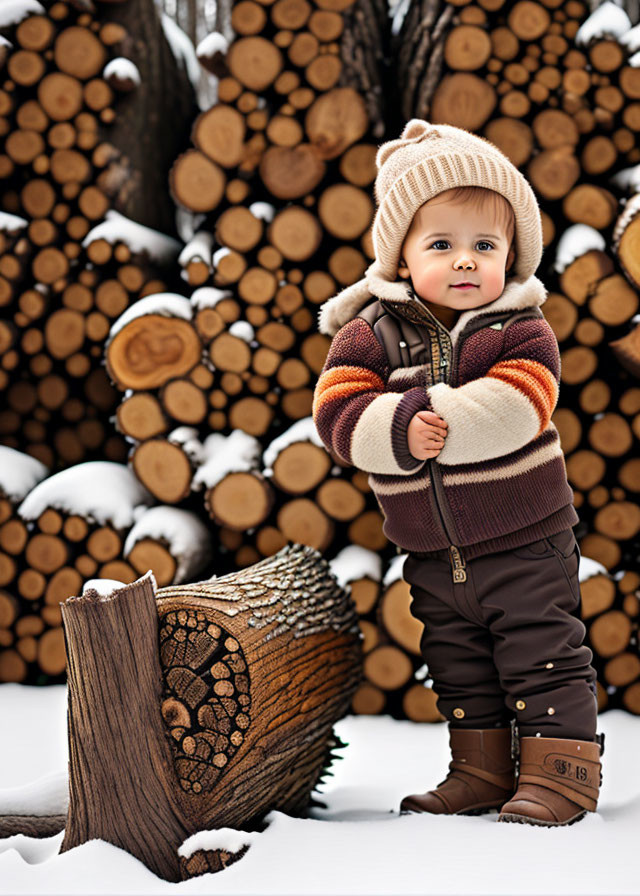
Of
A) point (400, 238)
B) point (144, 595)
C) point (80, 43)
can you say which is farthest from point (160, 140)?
point (144, 595)

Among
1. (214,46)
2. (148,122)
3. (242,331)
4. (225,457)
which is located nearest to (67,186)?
(148,122)

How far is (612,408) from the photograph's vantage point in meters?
2.00

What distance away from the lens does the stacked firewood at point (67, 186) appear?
2221 mm

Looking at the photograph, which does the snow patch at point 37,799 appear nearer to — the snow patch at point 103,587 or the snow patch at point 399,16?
the snow patch at point 103,587

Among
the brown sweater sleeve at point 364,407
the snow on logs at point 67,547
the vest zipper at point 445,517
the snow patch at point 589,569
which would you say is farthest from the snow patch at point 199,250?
the snow patch at point 589,569

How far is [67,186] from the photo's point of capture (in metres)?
2.27

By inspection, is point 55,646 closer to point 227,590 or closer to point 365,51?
point 227,590

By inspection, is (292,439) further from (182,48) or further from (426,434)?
(182,48)

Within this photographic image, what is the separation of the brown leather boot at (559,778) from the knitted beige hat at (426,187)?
29.2 inches

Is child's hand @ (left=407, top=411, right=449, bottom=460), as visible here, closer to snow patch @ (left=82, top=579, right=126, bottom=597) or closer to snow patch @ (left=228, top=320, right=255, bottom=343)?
snow patch @ (left=82, top=579, right=126, bottom=597)

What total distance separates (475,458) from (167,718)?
23.8 inches

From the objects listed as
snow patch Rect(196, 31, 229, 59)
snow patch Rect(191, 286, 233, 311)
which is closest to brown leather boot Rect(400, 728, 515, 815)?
snow patch Rect(191, 286, 233, 311)

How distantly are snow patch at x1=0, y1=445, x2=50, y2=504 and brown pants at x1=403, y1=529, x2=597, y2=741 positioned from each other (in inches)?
48.6

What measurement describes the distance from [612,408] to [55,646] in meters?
1.55
